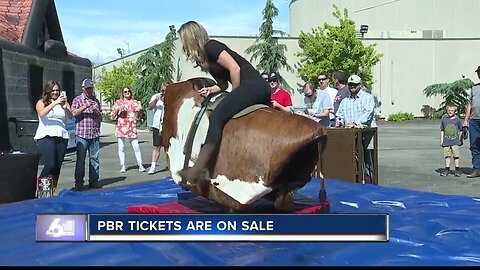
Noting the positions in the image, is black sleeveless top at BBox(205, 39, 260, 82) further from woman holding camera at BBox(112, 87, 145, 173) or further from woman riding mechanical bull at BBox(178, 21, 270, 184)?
woman holding camera at BBox(112, 87, 145, 173)

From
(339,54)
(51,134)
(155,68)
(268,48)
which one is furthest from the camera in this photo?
(339,54)

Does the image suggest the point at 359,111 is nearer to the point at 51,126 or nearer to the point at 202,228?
the point at 51,126

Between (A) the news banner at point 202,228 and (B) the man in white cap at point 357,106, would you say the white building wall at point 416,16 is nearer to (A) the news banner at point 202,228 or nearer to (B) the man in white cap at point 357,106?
(B) the man in white cap at point 357,106

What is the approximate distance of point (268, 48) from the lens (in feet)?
114

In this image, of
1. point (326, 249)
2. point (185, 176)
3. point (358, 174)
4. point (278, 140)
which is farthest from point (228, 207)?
point (358, 174)

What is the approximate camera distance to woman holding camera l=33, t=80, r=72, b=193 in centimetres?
812

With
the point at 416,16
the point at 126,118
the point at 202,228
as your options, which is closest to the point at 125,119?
the point at 126,118

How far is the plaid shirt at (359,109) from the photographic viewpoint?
28.0 feet

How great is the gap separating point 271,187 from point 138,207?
4.39ft

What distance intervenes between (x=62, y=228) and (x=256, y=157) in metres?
1.60

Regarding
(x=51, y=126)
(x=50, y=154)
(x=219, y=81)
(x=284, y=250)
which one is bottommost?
(x=284, y=250)

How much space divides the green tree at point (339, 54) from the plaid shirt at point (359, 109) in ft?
87.0

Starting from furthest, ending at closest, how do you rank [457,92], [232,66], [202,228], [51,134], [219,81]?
1. [457,92]
2. [51,134]
3. [219,81]
4. [232,66]
5. [202,228]

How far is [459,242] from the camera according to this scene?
4.39 metres
